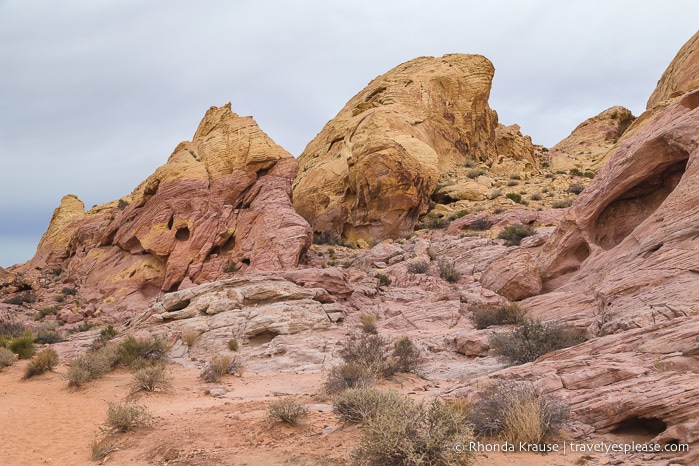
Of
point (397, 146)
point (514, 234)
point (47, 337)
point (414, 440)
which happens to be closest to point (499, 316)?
point (414, 440)

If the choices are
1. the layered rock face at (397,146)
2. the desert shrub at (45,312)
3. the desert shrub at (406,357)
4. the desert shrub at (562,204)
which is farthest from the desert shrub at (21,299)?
the desert shrub at (562,204)

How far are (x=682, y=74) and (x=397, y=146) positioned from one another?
18.3m

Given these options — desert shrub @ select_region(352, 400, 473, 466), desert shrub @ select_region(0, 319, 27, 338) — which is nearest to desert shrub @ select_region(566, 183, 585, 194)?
desert shrub @ select_region(352, 400, 473, 466)

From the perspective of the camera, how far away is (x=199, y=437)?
267 inches

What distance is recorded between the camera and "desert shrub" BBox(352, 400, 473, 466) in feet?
15.0

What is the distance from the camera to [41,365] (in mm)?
12375

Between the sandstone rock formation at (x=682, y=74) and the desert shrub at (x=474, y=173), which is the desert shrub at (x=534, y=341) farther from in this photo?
the desert shrub at (x=474, y=173)

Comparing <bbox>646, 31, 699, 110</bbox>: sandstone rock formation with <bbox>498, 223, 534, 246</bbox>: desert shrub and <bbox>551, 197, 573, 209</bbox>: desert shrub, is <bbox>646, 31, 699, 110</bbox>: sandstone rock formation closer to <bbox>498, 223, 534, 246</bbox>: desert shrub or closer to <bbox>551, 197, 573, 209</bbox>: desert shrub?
<bbox>551, 197, 573, 209</bbox>: desert shrub

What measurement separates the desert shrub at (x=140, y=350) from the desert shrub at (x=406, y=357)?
741cm

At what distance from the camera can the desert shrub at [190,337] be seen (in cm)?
1446

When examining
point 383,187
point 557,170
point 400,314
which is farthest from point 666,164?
point 557,170

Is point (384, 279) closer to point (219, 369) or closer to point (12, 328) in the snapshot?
point (219, 369)

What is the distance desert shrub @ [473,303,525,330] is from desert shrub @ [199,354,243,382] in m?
6.63

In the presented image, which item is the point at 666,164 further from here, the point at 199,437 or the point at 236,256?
the point at 236,256
